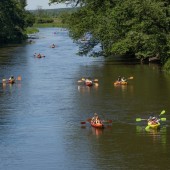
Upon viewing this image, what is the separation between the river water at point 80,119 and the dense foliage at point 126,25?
2.36m

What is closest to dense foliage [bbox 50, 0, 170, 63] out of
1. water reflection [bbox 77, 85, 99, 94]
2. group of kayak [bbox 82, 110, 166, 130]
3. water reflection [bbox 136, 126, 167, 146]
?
water reflection [bbox 77, 85, 99, 94]

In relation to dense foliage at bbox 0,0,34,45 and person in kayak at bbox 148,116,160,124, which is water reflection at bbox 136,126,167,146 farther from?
dense foliage at bbox 0,0,34,45

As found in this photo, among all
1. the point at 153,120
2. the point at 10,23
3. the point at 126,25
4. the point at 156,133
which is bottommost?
the point at 156,133

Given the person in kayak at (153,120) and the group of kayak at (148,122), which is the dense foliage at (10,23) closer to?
the group of kayak at (148,122)

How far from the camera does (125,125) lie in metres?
33.0

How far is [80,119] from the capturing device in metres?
34.8

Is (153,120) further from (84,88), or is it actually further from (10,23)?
(10,23)

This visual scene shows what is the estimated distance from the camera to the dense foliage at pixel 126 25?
53.5m

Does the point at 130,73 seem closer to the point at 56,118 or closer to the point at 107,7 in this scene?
the point at 107,7

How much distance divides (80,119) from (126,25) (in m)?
25.3

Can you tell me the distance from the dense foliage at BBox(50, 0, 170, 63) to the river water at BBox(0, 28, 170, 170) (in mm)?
2359

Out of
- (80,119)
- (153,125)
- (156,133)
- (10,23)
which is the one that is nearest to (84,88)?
(80,119)

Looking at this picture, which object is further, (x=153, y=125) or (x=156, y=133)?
(x=153, y=125)

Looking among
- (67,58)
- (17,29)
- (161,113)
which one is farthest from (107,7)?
(17,29)
